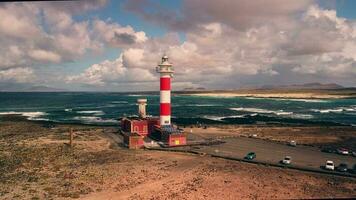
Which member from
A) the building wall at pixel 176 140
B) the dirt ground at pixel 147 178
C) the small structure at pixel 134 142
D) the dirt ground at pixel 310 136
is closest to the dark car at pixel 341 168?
the dirt ground at pixel 147 178

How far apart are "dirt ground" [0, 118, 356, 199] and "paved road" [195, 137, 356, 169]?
4519mm

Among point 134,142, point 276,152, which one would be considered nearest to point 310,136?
point 276,152

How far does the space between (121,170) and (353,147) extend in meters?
40.2

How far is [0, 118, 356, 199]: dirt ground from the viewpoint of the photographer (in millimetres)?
31797

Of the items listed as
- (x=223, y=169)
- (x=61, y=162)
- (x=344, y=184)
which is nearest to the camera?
(x=344, y=184)

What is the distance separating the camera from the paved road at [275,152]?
144 ft

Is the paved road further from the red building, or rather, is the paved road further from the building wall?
the red building

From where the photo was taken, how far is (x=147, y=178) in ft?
120

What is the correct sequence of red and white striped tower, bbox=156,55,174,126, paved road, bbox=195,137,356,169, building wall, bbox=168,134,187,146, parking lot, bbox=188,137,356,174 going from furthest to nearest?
red and white striped tower, bbox=156,55,174,126 → building wall, bbox=168,134,187,146 → paved road, bbox=195,137,356,169 → parking lot, bbox=188,137,356,174

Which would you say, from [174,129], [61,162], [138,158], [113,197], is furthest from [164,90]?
[113,197]

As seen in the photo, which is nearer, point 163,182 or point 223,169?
point 163,182

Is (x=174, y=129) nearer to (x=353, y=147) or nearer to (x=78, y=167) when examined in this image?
(x=78, y=167)

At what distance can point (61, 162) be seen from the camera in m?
44.5

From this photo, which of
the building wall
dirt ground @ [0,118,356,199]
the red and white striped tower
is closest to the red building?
the red and white striped tower
